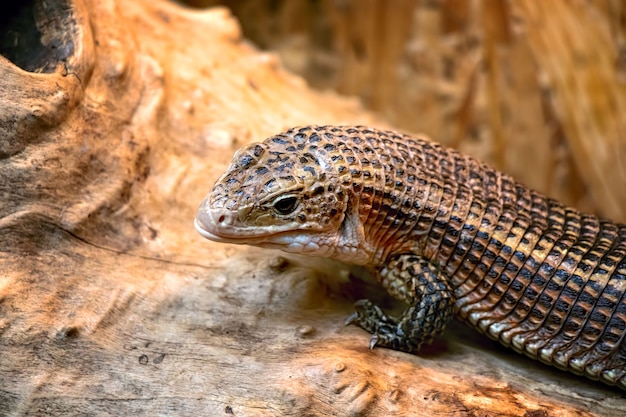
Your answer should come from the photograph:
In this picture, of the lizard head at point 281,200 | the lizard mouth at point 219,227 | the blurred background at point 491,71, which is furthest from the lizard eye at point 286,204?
the blurred background at point 491,71

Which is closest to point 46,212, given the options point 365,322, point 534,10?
point 365,322

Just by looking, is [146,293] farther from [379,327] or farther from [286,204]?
[379,327]

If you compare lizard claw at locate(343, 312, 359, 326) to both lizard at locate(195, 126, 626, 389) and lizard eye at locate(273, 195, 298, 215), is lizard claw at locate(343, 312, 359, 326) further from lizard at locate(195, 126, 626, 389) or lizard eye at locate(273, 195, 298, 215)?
lizard eye at locate(273, 195, 298, 215)

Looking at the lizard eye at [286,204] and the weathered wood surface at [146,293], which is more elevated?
the lizard eye at [286,204]

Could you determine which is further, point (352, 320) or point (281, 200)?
point (352, 320)

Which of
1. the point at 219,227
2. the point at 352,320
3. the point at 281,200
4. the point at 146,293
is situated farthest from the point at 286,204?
the point at 146,293

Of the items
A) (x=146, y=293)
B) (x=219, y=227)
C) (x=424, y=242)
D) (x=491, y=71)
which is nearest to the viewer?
(x=219, y=227)

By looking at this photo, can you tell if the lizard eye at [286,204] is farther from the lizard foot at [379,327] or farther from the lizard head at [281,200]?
the lizard foot at [379,327]

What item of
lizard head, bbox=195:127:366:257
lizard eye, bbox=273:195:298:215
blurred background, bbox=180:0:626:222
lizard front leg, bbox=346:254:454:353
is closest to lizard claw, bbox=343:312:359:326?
Answer: lizard front leg, bbox=346:254:454:353
